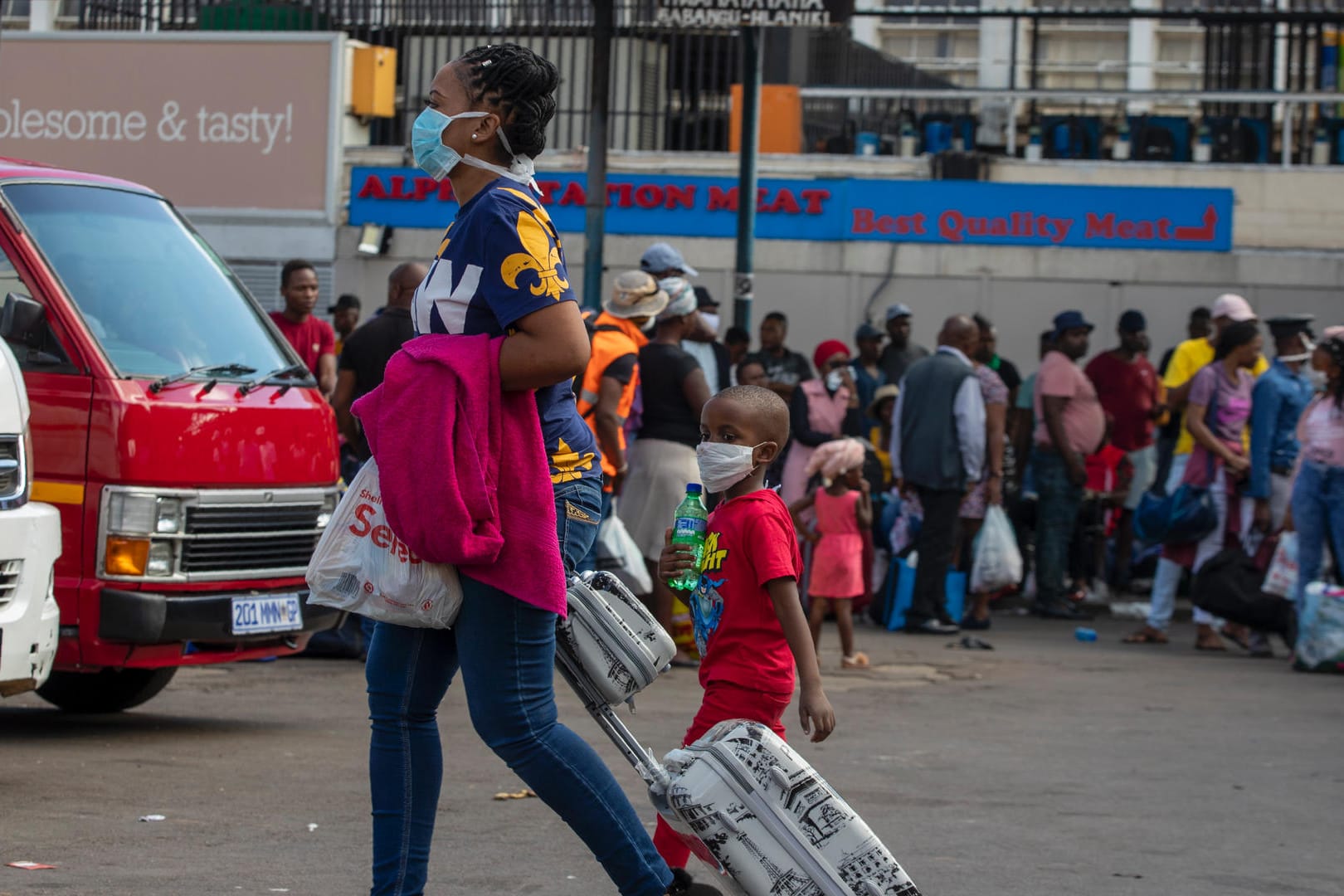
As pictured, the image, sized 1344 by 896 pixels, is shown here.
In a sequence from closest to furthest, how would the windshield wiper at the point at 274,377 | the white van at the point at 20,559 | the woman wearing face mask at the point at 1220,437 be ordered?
the white van at the point at 20,559, the windshield wiper at the point at 274,377, the woman wearing face mask at the point at 1220,437

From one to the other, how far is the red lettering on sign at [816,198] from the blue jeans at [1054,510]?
523 cm

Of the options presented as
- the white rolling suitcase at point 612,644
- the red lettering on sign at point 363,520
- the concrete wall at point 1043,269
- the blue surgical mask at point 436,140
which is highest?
the concrete wall at point 1043,269

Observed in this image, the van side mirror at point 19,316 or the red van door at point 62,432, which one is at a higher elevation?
the van side mirror at point 19,316

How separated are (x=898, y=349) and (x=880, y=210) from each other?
12.1 ft

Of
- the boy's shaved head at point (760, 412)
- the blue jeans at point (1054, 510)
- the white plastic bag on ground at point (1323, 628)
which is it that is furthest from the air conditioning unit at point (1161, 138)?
the boy's shaved head at point (760, 412)

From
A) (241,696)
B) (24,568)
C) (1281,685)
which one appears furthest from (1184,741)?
(24,568)

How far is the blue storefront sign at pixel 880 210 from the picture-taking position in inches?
711

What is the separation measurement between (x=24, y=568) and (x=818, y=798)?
313cm

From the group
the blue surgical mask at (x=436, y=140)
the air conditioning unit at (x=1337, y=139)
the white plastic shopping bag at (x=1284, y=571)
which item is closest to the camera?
the blue surgical mask at (x=436, y=140)

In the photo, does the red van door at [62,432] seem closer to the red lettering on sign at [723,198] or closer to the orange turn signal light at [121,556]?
the orange turn signal light at [121,556]

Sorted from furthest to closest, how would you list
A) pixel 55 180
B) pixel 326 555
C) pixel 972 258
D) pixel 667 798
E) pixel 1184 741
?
1. pixel 972 258
2. pixel 1184 741
3. pixel 55 180
4. pixel 667 798
5. pixel 326 555

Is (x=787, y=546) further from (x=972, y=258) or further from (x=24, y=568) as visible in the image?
(x=972, y=258)

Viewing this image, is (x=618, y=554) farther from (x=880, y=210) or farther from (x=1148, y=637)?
(x=880, y=210)

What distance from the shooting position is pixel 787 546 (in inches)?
202
